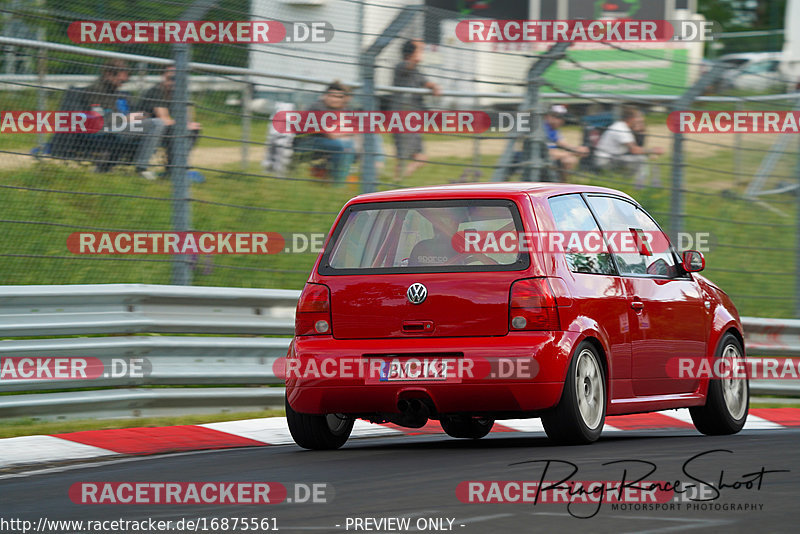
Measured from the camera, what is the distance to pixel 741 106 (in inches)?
559

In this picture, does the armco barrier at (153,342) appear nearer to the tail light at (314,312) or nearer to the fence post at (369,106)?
the fence post at (369,106)

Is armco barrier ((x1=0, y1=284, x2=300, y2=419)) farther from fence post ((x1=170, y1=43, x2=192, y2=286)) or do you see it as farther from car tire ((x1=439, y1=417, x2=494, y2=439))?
car tire ((x1=439, y1=417, x2=494, y2=439))

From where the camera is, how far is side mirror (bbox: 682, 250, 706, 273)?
9734mm

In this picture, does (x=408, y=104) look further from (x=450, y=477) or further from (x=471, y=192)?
(x=450, y=477)

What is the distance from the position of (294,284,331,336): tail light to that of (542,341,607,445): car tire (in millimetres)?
1353

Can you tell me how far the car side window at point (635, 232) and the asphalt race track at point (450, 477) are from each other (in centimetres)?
106

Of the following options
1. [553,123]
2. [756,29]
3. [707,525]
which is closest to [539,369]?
[707,525]

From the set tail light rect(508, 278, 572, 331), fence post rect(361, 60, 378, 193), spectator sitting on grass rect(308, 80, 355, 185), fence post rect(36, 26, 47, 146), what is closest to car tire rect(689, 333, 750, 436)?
tail light rect(508, 278, 572, 331)

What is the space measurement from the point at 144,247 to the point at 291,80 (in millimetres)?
1746

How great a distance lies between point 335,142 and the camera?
39.1 feet

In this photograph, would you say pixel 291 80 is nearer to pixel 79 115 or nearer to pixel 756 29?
pixel 79 115

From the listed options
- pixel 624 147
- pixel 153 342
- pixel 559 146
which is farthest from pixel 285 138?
pixel 624 147

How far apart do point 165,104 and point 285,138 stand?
104 centimetres

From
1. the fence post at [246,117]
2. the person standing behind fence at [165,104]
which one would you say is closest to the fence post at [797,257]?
the fence post at [246,117]
